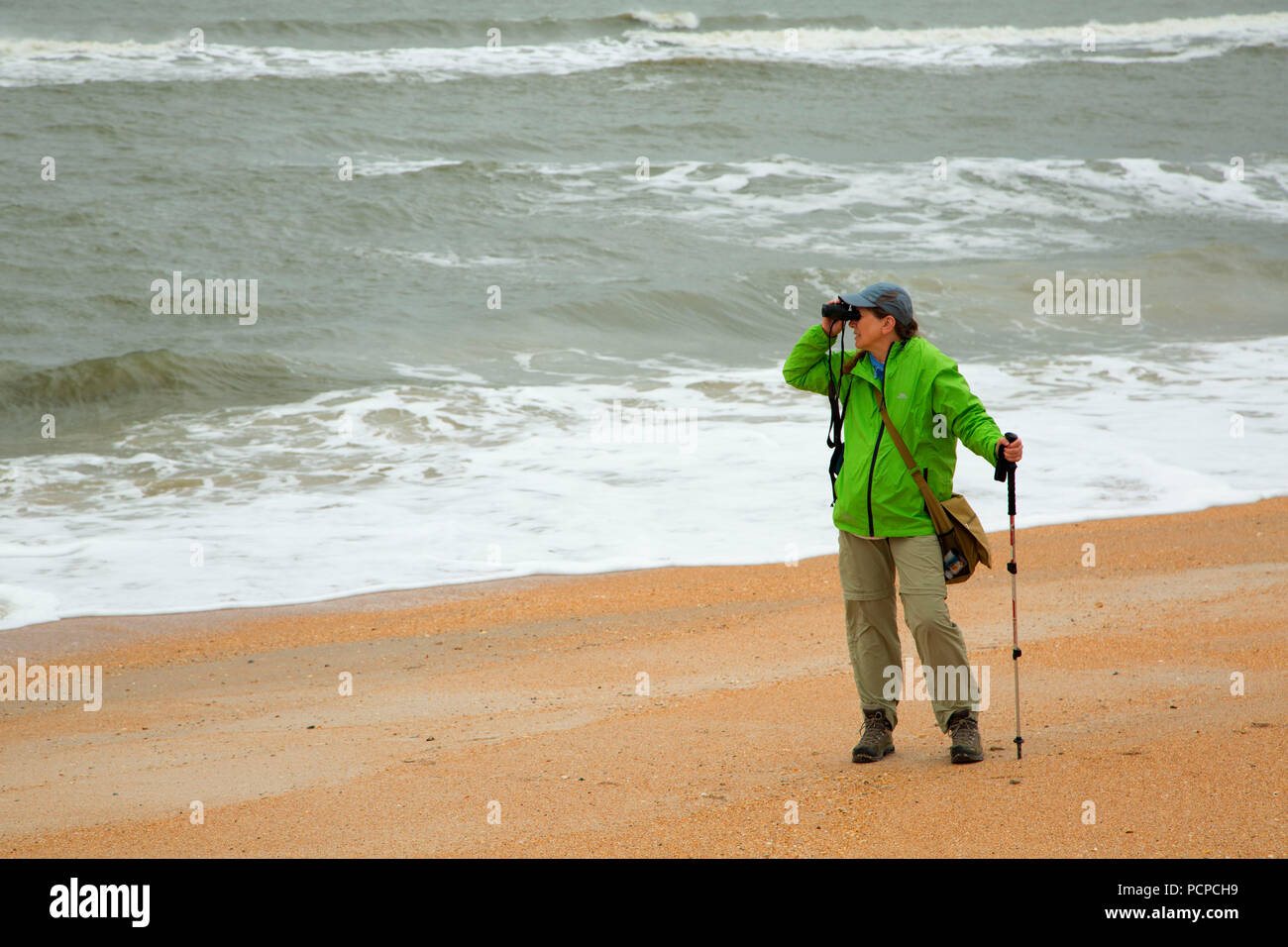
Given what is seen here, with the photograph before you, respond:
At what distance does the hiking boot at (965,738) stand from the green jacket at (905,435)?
28.0 inches

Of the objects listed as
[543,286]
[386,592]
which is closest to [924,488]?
[386,592]

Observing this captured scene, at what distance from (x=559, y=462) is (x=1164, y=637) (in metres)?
6.07

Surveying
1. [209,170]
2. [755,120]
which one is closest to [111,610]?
[209,170]

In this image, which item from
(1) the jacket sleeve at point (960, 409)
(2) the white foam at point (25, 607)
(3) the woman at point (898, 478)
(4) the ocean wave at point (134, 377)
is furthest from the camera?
(4) the ocean wave at point (134, 377)

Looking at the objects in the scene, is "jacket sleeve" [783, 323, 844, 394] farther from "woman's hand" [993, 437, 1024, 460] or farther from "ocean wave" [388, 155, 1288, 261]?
"ocean wave" [388, 155, 1288, 261]

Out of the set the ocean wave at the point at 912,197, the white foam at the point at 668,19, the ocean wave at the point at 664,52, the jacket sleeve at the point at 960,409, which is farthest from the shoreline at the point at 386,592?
the white foam at the point at 668,19

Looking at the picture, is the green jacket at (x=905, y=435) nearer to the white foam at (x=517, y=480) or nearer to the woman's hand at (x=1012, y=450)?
the woman's hand at (x=1012, y=450)

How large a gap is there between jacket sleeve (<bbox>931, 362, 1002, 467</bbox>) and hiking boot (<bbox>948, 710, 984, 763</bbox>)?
3.24 ft

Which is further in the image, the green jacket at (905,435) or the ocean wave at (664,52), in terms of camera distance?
the ocean wave at (664,52)

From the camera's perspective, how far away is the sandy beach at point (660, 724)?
4.21 m

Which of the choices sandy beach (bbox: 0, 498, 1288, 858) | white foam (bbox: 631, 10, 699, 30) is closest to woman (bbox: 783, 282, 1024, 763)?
sandy beach (bbox: 0, 498, 1288, 858)

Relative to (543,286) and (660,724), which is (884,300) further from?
(543,286)

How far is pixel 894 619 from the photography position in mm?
4793
